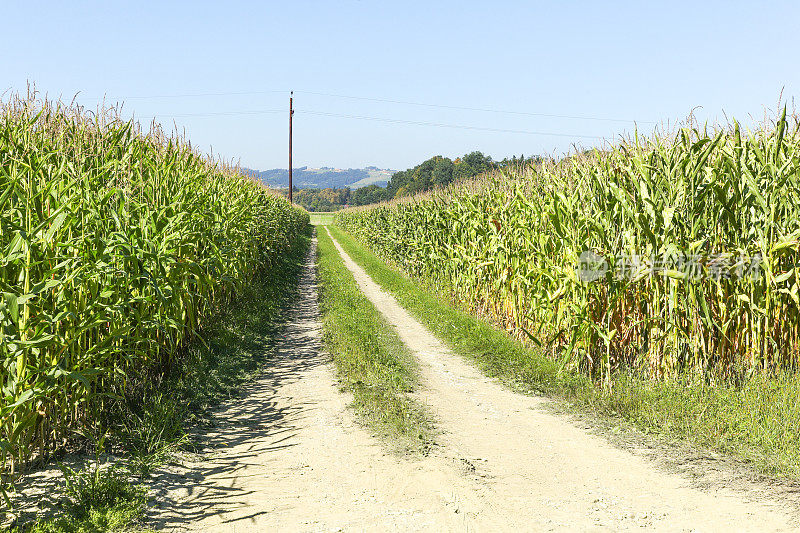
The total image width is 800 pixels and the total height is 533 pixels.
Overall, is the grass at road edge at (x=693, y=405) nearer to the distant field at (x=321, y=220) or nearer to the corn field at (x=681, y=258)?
the corn field at (x=681, y=258)

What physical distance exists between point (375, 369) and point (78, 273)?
12.9 ft

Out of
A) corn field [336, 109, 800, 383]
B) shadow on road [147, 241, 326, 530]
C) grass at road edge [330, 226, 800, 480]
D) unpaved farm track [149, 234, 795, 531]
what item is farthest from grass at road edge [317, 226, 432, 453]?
corn field [336, 109, 800, 383]

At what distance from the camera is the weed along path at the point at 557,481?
3.77m

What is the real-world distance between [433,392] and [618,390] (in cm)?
200

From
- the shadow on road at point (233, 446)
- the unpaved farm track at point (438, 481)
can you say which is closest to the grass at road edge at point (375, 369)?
the unpaved farm track at point (438, 481)

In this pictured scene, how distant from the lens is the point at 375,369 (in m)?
7.29

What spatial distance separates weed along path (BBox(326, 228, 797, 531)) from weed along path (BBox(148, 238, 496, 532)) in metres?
0.29

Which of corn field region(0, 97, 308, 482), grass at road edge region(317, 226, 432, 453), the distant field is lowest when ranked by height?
grass at road edge region(317, 226, 432, 453)

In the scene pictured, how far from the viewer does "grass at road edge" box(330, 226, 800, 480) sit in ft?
15.3

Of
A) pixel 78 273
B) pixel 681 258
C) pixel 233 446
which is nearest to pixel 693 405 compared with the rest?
pixel 681 258

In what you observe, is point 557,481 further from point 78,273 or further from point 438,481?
point 78,273

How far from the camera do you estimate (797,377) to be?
5543mm

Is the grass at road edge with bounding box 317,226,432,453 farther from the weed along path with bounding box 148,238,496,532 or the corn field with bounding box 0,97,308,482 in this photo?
the corn field with bounding box 0,97,308,482

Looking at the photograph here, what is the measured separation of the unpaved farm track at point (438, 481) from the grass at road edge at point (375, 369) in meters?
0.22
